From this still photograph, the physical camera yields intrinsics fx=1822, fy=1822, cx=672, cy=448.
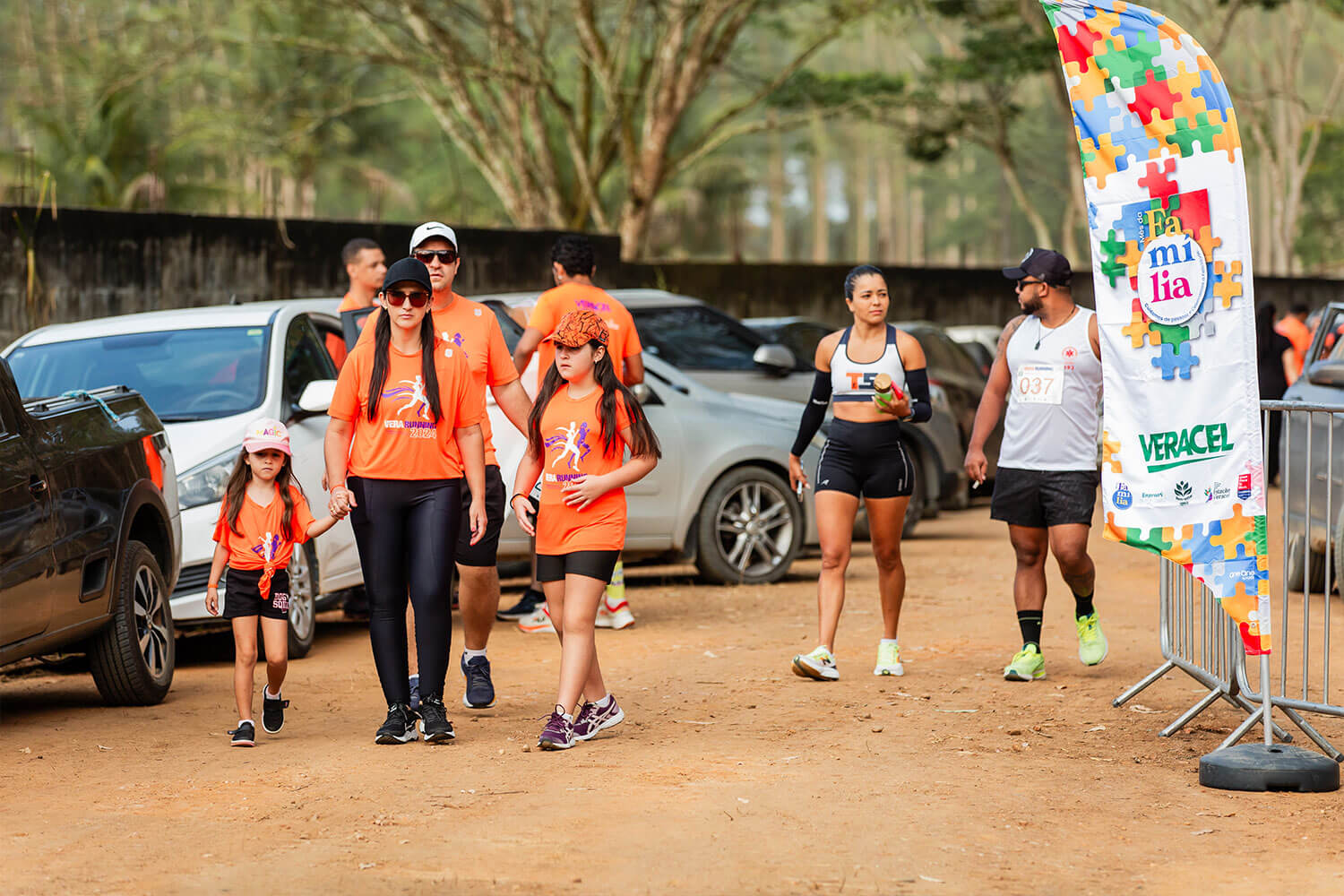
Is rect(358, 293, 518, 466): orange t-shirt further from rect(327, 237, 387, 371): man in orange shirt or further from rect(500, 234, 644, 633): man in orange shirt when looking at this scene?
rect(327, 237, 387, 371): man in orange shirt

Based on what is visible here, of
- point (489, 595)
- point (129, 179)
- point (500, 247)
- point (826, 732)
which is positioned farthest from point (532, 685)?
point (129, 179)

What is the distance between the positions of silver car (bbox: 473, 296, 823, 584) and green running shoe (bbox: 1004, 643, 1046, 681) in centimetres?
313

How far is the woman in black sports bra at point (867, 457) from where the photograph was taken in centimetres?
860

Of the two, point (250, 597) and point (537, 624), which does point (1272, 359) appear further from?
point (250, 597)

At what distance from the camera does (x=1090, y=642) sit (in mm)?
8680

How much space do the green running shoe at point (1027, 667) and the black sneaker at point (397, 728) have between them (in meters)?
2.98

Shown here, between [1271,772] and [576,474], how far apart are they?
276 cm

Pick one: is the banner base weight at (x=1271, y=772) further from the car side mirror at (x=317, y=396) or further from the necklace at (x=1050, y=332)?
the car side mirror at (x=317, y=396)

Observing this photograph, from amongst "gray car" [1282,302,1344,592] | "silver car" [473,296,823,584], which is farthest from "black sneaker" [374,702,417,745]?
"gray car" [1282,302,1344,592]

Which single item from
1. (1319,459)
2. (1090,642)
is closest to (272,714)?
(1090,642)

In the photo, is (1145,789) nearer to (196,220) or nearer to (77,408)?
(77,408)

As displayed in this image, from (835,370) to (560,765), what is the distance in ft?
9.32

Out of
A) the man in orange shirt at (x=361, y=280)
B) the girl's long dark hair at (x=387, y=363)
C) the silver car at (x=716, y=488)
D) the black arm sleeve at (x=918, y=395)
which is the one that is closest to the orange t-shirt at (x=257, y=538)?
the girl's long dark hair at (x=387, y=363)

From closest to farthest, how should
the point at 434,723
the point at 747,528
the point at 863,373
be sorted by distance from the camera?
the point at 434,723 → the point at 863,373 → the point at 747,528
